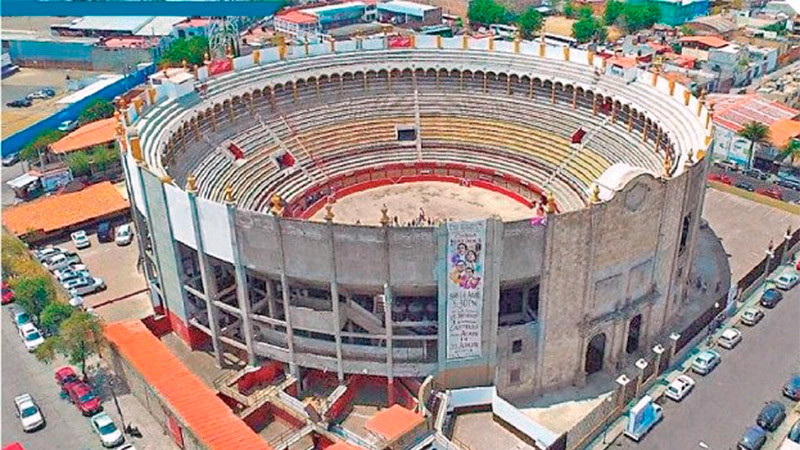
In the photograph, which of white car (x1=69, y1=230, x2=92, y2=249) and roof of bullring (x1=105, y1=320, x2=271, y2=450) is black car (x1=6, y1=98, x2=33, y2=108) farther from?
roof of bullring (x1=105, y1=320, x2=271, y2=450)

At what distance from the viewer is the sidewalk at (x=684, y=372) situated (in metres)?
44.3

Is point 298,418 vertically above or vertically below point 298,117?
below

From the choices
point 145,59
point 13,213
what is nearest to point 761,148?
point 13,213

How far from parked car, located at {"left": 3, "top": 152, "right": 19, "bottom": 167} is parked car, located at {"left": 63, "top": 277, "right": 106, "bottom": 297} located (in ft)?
116

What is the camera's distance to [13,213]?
232 ft

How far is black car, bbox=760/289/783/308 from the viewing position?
186ft

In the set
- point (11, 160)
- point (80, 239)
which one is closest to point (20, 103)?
point (11, 160)

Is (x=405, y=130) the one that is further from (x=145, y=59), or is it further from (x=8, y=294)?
(x=145, y=59)

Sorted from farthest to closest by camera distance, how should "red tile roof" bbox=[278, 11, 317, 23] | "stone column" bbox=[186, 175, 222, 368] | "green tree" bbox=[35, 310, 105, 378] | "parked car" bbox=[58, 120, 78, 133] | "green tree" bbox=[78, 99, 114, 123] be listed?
"red tile roof" bbox=[278, 11, 317, 23] → "green tree" bbox=[78, 99, 114, 123] → "parked car" bbox=[58, 120, 78, 133] → "green tree" bbox=[35, 310, 105, 378] → "stone column" bbox=[186, 175, 222, 368]

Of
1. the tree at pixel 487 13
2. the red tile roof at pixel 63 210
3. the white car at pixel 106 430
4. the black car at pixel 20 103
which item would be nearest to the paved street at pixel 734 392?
the white car at pixel 106 430

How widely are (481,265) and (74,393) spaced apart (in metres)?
27.8

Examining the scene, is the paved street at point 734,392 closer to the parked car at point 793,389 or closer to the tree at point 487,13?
the parked car at point 793,389

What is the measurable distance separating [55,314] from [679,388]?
42.5 metres

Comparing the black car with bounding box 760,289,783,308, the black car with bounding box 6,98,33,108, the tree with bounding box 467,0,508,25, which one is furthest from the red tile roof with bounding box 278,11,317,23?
the black car with bounding box 760,289,783,308
